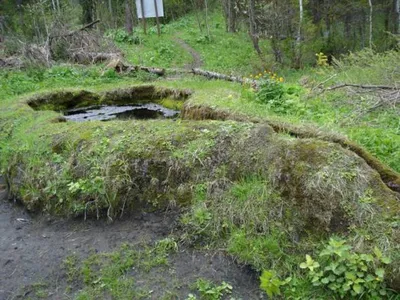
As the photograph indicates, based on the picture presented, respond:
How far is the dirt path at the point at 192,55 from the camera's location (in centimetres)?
1548

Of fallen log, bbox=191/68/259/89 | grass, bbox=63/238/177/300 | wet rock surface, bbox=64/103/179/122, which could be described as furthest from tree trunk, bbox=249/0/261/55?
grass, bbox=63/238/177/300

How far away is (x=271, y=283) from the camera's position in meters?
3.37

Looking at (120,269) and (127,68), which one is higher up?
(127,68)

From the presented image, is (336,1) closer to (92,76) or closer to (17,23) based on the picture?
(92,76)

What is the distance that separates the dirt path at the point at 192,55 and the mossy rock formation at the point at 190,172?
9529mm

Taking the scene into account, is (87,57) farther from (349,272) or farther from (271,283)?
(349,272)

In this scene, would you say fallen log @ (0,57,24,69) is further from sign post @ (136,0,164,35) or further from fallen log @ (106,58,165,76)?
sign post @ (136,0,164,35)

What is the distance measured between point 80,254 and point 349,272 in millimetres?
2525

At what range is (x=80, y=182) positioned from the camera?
183 inches

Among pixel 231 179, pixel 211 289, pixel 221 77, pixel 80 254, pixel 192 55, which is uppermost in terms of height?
pixel 192 55

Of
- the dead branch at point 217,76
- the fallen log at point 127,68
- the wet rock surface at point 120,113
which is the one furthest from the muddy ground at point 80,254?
the fallen log at point 127,68

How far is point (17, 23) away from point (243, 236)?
1664cm

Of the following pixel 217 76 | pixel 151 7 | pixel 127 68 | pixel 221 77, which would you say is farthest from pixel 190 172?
pixel 151 7

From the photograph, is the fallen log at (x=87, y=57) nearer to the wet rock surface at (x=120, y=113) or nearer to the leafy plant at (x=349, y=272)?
the wet rock surface at (x=120, y=113)
